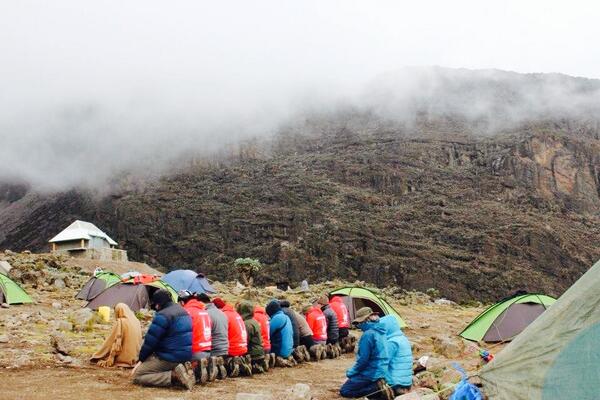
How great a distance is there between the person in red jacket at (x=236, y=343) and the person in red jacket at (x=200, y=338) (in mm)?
855

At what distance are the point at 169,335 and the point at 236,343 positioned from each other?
5.68 feet

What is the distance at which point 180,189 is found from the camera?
294ft

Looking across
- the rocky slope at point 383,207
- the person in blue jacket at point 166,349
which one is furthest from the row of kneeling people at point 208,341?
the rocky slope at point 383,207

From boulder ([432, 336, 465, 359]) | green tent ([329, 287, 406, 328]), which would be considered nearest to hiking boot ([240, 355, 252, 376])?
boulder ([432, 336, 465, 359])

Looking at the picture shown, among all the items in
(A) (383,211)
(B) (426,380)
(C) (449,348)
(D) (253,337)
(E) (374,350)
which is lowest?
(A) (383,211)

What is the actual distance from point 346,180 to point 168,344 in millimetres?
80006

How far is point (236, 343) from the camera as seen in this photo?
9.72 m

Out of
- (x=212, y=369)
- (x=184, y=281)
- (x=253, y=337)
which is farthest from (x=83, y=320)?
(x=184, y=281)

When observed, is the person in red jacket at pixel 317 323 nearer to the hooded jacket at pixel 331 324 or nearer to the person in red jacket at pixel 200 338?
the hooded jacket at pixel 331 324

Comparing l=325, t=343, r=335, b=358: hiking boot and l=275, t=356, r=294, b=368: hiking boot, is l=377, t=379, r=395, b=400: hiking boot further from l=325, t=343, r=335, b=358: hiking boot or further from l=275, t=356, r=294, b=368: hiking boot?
l=325, t=343, r=335, b=358: hiking boot

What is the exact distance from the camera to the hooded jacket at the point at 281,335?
11.1 meters

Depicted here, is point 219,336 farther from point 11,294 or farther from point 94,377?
point 11,294

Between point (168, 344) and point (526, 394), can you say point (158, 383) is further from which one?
point (526, 394)

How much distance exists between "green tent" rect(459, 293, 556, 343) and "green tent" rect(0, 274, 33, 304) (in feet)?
41.3
